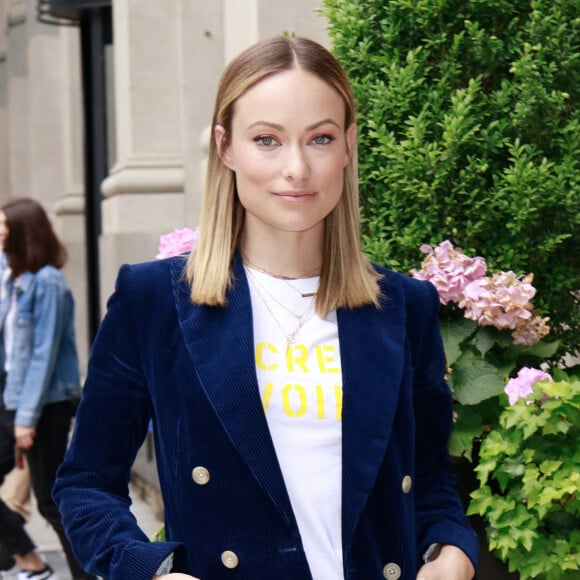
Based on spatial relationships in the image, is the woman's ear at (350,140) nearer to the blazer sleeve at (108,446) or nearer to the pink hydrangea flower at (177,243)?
the blazer sleeve at (108,446)

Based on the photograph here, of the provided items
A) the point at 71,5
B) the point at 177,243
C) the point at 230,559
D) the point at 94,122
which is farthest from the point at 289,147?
the point at 94,122

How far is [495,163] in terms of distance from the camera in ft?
12.3

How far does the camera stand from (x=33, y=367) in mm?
5934

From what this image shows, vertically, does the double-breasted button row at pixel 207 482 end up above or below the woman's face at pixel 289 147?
below

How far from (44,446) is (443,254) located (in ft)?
10.2

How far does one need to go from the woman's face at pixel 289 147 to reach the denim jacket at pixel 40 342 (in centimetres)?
398

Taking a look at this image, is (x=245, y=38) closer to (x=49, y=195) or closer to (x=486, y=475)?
(x=486, y=475)

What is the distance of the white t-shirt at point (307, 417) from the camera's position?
6.79 feet

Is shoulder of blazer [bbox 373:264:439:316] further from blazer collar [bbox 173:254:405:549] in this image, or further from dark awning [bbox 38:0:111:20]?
dark awning [bbox 38:0:111:20]

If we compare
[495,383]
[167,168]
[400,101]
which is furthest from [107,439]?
[167,168]

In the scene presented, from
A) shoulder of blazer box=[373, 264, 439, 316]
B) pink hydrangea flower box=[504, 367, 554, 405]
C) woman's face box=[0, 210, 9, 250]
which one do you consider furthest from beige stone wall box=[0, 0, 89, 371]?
shoulder of blazer box=[373, 264, 439, 316]

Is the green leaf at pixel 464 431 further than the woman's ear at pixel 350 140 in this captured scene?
Yes

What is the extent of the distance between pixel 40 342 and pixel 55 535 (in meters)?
2.30

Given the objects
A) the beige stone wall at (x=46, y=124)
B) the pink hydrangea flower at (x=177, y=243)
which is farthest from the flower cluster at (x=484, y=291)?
the beige stone wall at (x=46, y=124)
